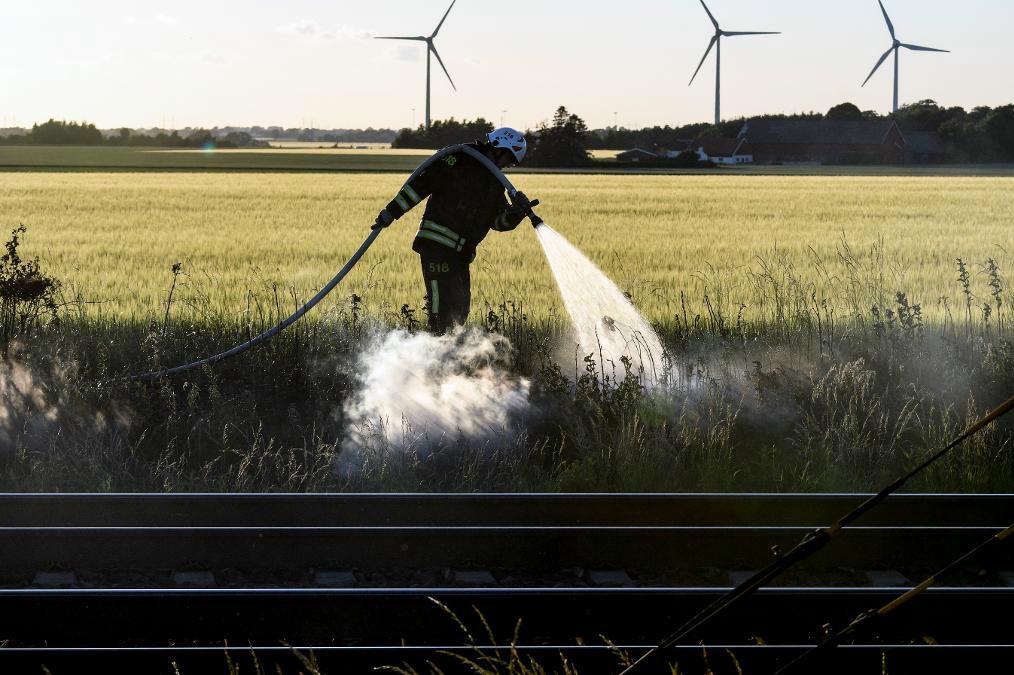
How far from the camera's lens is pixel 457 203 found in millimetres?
8961

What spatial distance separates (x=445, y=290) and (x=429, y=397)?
2.88 feet

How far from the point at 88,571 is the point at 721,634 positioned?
3.18 metres

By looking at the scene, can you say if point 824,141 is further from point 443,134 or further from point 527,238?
point 527,238

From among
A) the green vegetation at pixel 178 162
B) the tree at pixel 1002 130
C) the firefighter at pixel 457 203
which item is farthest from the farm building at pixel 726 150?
the firefighter at pixel 457 203

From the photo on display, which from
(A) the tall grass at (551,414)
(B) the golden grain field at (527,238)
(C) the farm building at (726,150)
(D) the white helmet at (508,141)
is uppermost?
(C) the farm building at (726,150)

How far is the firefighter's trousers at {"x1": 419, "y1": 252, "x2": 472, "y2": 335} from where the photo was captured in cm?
920

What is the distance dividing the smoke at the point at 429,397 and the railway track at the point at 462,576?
4.44 ft

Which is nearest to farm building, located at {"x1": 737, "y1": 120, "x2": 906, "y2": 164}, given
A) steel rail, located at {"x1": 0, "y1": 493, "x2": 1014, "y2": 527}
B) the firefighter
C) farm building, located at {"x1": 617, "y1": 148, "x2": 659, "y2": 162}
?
farm building, located at {"x1": 617, "y1": 148, "x2": 659, "y2": 162}

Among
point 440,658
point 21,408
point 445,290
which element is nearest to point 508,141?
point 445,290

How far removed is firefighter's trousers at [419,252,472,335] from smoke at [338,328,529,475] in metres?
0.13

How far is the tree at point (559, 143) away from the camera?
64812 mm

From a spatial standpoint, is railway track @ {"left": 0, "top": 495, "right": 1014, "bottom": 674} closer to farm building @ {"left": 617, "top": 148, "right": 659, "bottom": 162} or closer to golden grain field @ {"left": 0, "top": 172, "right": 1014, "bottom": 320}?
golden grain field @ {"left": 0, "top": 172, "right": 1014, "bottom": 320}

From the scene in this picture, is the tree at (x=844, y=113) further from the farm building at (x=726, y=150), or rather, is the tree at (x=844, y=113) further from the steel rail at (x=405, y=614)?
the steel rail at (x=405, y=614)

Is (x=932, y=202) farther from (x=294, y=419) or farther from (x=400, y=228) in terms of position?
(x=294, y=419)
